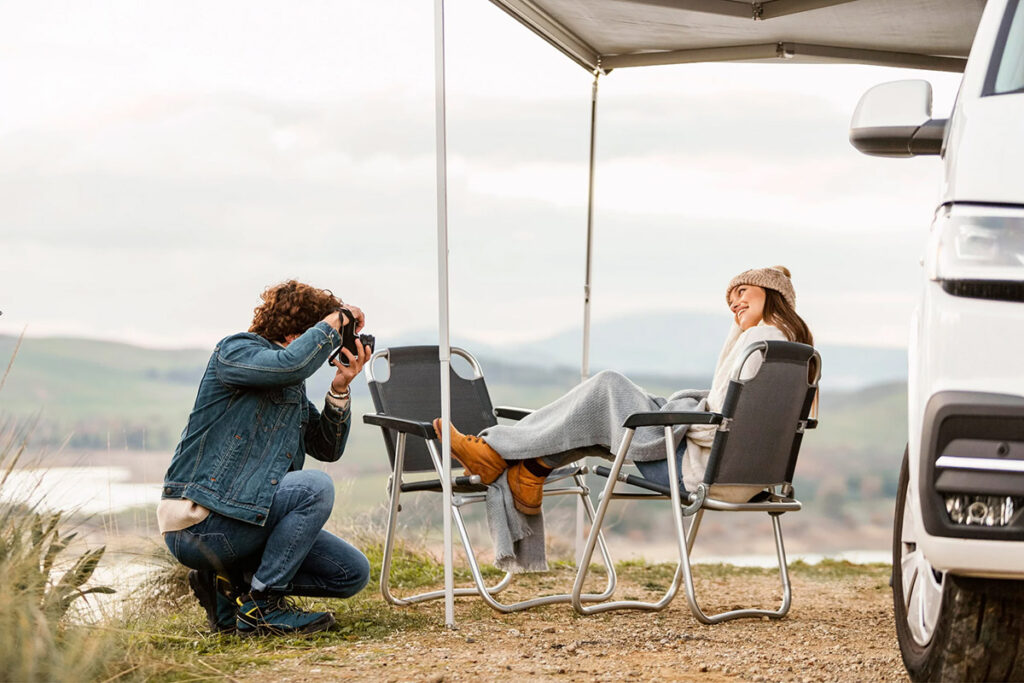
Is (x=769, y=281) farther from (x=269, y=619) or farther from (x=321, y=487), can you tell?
(x=269, y=619)

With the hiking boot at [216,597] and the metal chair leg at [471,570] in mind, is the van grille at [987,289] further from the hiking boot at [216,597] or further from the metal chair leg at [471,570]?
the hiking boot at [216,597]

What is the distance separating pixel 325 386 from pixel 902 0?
285 cm

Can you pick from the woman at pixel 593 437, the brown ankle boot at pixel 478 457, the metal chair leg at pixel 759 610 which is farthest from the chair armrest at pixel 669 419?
the brown ankle boot at pixel 478 457

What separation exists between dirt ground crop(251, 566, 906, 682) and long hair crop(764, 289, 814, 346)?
1.12m

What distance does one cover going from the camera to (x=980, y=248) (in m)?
2.04

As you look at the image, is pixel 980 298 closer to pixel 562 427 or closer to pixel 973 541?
pixel 973 541

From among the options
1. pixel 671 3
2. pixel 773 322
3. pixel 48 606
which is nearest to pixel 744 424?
pixel 773 322

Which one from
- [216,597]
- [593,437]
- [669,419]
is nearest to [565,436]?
[593,437]

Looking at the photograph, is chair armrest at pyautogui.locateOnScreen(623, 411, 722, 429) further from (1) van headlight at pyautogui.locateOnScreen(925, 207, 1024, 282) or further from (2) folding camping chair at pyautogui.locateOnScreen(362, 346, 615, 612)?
(1) van headlight at pyautogui.locateOnScreen(925, 207, 1024, 282)

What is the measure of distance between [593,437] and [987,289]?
2.30 m

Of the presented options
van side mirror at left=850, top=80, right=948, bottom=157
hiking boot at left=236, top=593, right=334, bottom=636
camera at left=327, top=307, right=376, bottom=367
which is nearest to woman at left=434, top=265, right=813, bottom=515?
camera at left=327, top=307, right=376, bottom=367

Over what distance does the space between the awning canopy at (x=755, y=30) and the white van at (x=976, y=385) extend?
8.53ft

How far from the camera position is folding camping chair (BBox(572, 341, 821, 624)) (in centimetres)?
395

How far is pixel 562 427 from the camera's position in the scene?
13.8 feet
